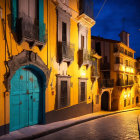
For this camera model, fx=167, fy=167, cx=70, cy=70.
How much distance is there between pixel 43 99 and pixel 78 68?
5.26 m

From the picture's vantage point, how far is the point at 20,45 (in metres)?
8.98

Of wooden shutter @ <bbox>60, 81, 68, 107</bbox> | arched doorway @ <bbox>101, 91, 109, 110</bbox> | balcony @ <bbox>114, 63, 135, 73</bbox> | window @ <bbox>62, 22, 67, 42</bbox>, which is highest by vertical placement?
window @ <bbox>62, 22, 67, 42</bbox>

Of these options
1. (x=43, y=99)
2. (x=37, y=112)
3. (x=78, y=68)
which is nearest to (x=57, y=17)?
(x=78, y=68)

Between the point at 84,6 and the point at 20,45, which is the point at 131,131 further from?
the point at 84,6

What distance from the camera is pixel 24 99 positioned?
954 centimetres

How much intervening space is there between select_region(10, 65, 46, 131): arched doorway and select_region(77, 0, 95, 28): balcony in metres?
7.20

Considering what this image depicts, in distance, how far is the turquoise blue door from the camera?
29.0 ft

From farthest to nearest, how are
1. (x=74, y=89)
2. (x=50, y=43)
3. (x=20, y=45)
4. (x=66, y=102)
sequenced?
(x=74, y=89) < (x=66, y=102) < (x=50, y=43) < (x=20, y=45)

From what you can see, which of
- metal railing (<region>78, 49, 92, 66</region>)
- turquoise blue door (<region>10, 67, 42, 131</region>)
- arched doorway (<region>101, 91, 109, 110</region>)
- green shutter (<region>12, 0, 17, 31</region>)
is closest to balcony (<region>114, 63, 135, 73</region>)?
arched doorway (<region>101, 91, 109, 110</region>)

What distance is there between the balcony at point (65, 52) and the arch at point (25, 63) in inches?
65.1

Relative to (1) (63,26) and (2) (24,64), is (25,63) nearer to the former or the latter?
(2) (24,64)

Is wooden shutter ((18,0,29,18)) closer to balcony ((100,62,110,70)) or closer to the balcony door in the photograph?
the balcony door

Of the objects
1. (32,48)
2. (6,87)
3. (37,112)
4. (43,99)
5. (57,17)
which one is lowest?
(37,112)

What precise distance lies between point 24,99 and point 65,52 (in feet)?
15.4
